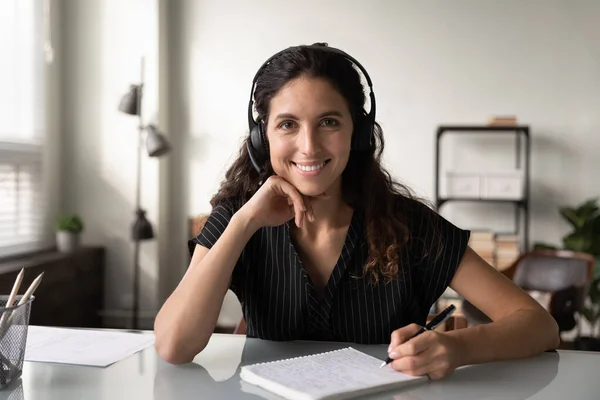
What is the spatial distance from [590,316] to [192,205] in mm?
2609

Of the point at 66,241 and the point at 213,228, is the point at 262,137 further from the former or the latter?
the point at 66,241

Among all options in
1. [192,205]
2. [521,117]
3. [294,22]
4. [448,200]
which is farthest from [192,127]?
[521,117]

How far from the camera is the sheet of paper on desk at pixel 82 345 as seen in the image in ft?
3.78

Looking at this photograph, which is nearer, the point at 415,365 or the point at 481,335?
the point at 415,365

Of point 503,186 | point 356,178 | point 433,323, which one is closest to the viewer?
point 433,323

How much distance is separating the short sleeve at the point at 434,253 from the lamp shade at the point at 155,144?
2722 millimetres

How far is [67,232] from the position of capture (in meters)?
3.82

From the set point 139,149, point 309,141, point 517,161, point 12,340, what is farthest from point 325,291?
point 517,161

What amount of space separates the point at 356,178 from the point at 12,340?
84 centimetres

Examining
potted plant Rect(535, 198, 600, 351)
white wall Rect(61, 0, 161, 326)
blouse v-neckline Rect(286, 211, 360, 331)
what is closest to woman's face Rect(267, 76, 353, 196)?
blouse v-neckline Rect(286, 211, 360, 331)

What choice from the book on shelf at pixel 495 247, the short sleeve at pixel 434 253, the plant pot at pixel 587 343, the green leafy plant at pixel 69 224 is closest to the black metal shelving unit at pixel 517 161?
the book on shelf at pixel 495 247

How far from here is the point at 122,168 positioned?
4223mm

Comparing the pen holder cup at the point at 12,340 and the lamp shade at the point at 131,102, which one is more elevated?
the lamp shade at the point at 131,102

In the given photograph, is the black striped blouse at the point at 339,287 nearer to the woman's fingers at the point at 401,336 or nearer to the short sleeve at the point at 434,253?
the short sleeve at the point at 434,253
